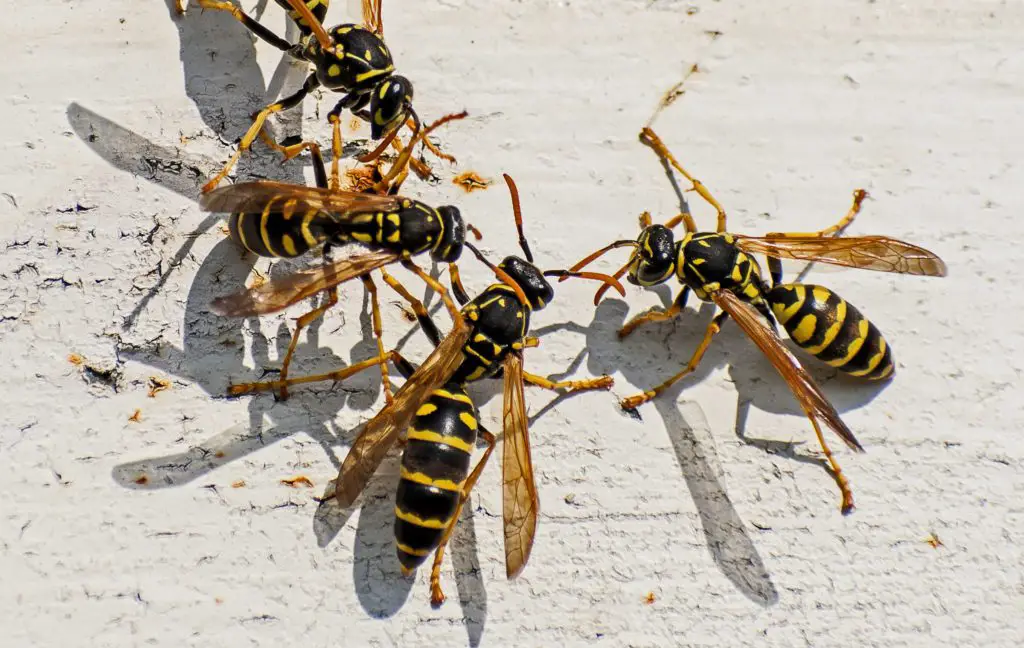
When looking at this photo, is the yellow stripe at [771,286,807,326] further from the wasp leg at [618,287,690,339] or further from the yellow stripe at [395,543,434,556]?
the yellow stripe at [395,543,434,556]

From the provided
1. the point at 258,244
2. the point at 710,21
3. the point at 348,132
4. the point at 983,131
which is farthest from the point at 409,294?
the point at 983,131

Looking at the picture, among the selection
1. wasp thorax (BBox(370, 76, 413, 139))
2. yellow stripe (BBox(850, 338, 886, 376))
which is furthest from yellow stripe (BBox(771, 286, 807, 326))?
wasp thorax (BBox(370, 76, 413, 139))

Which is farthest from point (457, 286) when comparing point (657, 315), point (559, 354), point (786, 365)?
point (786, 365)

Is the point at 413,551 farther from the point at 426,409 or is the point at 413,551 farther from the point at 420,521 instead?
the point at 426,409

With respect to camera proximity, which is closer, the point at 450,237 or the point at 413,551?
the point at 413,551

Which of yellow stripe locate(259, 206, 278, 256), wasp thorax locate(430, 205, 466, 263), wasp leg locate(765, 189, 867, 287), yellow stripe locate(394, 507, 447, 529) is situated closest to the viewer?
yellow stripe locate(394, 507, 447, 529)

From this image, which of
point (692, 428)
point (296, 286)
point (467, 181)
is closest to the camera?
point (296, 286)

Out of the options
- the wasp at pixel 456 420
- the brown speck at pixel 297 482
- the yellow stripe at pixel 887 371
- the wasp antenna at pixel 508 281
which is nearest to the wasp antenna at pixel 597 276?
the wasp at pixel 456 420
